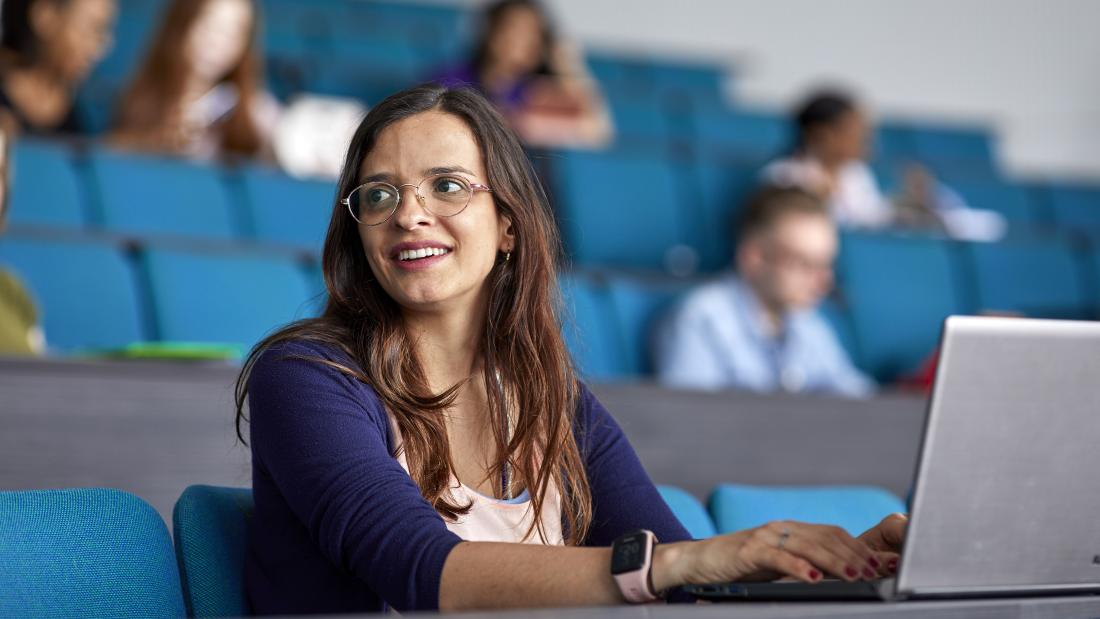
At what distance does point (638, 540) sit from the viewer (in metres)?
0.72

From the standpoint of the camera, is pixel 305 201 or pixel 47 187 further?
pixel 305 201

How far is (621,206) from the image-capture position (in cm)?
274

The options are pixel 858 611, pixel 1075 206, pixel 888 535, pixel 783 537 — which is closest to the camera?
pixel 858 611

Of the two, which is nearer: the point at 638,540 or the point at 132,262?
the point at 638,540

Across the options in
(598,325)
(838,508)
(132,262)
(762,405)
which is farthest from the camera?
(598,325)

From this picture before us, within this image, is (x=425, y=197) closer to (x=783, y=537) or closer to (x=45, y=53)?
(x=783, y=537)

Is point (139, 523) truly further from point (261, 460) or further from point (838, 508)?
point (838, 508)

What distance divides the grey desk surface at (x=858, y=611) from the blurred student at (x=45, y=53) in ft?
6.58

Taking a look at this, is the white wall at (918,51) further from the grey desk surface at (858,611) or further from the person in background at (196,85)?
the grey desk surface at (858,611)

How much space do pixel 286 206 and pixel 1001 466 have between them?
73.1 inches

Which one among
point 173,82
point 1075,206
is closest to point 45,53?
point 173,82

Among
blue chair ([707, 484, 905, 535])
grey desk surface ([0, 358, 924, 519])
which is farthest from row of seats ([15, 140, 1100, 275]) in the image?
blue chair ([707, 484, 905, 535])

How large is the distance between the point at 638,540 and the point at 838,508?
581mm

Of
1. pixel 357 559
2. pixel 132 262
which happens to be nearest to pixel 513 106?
pixel 132 262
